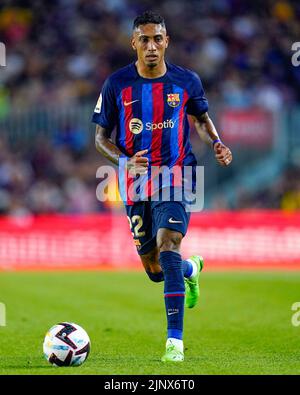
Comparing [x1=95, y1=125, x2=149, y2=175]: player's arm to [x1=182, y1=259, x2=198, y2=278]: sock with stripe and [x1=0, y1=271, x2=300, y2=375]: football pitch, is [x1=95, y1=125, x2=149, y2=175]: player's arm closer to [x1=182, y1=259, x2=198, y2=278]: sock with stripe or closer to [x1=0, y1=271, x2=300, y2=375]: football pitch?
[x1=182, y1=259, x2=198, y2=278]: sock with stripe

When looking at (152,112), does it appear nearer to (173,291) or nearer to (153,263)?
(153,263)

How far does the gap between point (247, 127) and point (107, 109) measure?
14418mm

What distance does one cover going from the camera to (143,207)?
8.02 m

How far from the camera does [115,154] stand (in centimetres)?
796

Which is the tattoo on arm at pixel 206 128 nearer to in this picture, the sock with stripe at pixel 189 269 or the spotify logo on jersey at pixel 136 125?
the spotify logo on jersey at pixel 136 125

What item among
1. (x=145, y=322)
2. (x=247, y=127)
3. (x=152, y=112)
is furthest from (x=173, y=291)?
(x=247, y=127)

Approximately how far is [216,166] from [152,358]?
15.0 meters

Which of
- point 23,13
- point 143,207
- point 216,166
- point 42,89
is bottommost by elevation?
point 143,207

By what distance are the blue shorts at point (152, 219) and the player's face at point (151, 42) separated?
1.17 m

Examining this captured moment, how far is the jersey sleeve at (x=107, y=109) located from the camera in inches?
320

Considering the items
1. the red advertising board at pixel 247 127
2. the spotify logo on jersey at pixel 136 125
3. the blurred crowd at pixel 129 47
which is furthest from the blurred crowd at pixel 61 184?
the spotify logo on jersey at pixel 136 125

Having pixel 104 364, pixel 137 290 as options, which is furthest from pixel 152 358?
pixel 137 290
